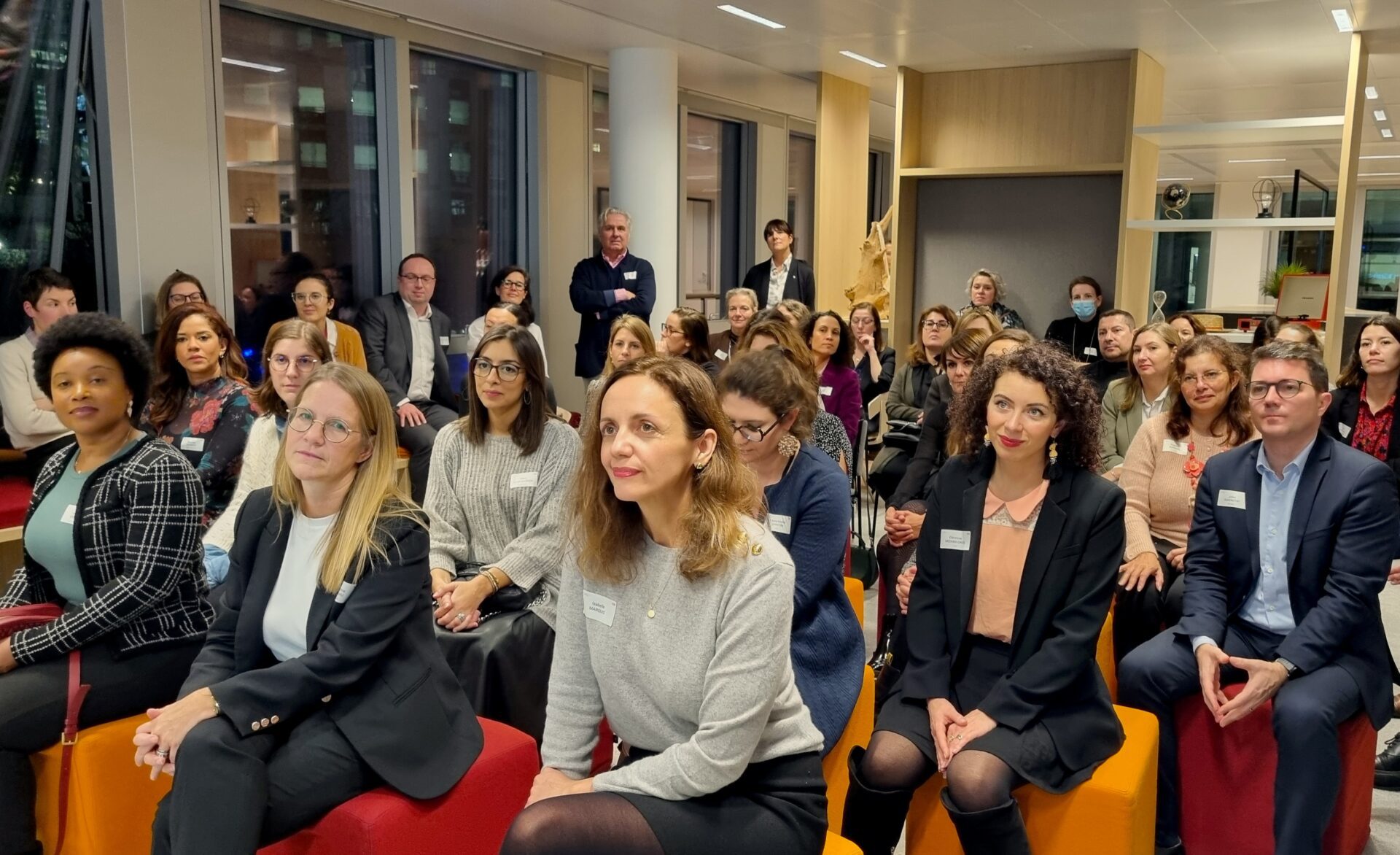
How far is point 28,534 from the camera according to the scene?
258cm

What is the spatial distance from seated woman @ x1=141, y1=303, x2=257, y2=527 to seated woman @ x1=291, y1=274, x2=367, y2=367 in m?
1.67

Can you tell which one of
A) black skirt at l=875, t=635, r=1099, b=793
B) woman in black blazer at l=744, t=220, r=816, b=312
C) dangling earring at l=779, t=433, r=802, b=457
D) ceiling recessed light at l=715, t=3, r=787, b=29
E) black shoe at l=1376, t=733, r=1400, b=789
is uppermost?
ceiling recessed light at l=715, t=3, r=787, b=29

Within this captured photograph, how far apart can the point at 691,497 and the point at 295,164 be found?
5.20m

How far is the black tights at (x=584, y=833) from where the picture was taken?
172 centimetres

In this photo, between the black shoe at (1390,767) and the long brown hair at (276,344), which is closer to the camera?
the black shoe at (1390,767)

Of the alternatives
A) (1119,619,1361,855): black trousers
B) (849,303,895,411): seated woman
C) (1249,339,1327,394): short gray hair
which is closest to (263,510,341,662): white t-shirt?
(1119,619,1361,855): black trousers

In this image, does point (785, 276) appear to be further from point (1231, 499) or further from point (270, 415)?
point (1231, 499)

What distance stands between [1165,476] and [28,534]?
124 inches

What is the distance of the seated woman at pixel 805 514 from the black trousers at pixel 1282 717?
2.59 feet

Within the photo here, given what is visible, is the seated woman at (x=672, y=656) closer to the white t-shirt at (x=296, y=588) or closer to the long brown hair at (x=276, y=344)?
the white t-shirt at (x=296, y=588)

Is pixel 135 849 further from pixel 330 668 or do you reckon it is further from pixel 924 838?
pixel 924 838

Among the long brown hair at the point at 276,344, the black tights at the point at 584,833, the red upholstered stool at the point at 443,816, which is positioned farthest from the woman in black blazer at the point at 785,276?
A: the black tights at the point at 584,833

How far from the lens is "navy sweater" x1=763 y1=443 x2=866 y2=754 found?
7.68 feet

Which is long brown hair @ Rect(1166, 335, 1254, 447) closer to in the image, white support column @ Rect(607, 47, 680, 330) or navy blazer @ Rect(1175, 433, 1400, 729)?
navy blazer @ Rect(1175, 433, 1400, 729)
